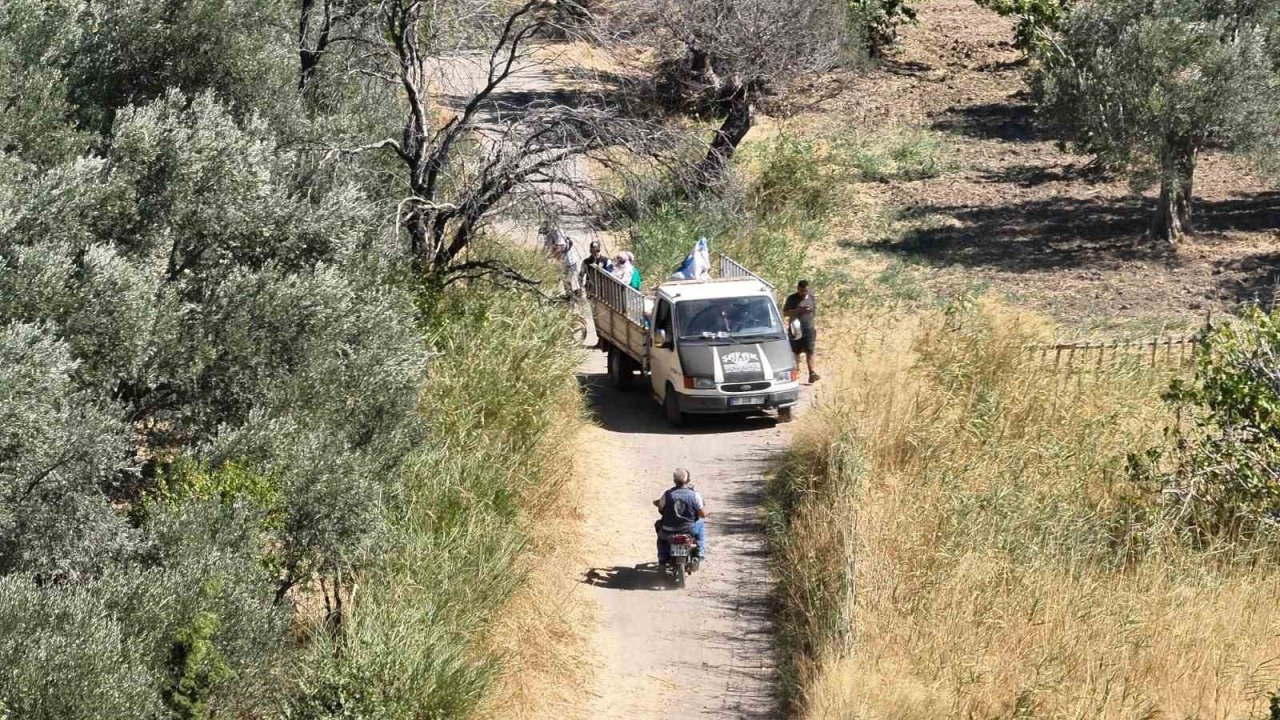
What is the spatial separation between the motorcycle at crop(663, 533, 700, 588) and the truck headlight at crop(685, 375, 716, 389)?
4.29 m

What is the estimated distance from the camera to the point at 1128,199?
28781 mm

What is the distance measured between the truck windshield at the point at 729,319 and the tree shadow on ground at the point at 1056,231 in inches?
309

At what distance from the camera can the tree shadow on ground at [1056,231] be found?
83.7ft

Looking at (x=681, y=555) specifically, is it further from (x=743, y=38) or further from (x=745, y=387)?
(x=743, y=38)

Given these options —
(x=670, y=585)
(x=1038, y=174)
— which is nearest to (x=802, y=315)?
(x=670, y=585)

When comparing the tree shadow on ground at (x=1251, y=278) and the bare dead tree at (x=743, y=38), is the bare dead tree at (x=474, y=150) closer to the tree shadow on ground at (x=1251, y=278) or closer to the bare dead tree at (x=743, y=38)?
the bare dead tree at (x=743, y=38)

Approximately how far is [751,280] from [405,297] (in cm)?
625

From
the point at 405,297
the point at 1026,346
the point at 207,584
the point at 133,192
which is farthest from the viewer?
the point at 1026,346

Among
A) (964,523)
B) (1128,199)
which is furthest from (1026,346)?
(1128,199)

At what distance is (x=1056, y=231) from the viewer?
89.1ft

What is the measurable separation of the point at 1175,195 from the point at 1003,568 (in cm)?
A: 1585

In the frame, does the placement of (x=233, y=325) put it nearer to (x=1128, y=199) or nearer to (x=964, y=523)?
(x=964, y=523)

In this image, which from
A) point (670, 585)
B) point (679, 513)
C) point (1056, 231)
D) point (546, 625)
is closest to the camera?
point (546, 625)

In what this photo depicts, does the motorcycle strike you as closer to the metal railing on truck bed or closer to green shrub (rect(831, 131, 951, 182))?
the metal railing on truck bed
